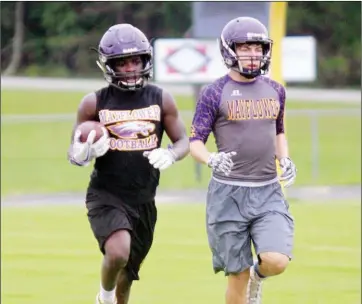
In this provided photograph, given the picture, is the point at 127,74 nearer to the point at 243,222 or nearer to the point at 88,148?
the point at 88,148

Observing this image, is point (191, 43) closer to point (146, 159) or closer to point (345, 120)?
point (345, 120)

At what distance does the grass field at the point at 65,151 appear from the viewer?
80.7 feet

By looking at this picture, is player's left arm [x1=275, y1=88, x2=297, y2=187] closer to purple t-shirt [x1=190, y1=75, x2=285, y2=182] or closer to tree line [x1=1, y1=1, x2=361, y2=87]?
purple t-shirt [x1=190, y1=75, x2=285, y2=182]

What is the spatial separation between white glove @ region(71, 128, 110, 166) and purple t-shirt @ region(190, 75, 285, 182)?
1.96 ft

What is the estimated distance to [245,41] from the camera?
7.89 m

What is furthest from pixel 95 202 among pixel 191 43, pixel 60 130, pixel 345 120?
pixel 345 120

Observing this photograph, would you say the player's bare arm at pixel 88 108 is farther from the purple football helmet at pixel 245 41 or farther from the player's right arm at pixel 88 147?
the purple football helmet at pixel 245 41

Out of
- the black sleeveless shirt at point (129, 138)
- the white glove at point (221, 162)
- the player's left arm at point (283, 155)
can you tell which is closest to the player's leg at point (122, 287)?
the black sleeveless shirt at point (129, 138)

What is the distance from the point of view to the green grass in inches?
405

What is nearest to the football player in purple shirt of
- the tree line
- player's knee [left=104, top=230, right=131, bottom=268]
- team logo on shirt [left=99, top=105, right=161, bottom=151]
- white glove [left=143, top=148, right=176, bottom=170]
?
white glove [left=143, top=148, right=176, bottom=170]

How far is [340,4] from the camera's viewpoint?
4666cm

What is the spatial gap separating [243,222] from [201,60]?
17850mm

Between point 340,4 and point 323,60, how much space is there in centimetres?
336

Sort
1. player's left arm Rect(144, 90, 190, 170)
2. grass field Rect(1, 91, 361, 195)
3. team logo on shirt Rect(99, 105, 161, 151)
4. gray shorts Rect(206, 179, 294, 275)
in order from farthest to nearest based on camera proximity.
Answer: grass field Rect(1, 91, 361, 195) → player's left arm Rect(144, 90, 190, 170) → team logo on shirt Rect(99, 105, 161, 151) → gray shorts Rect(206, 179, 294, 275)
